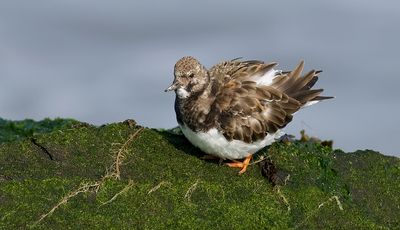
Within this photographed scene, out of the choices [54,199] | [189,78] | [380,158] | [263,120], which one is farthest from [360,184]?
[54,199]

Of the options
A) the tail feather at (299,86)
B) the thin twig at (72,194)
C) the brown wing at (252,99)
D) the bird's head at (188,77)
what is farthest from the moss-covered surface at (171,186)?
the bird's head at (188,77)

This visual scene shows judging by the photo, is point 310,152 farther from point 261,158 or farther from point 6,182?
point 6,182

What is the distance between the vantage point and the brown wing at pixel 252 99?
993cm

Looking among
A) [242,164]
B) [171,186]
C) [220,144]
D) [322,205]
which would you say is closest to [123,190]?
[171,186]

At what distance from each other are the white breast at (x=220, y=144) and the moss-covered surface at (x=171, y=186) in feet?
0.65

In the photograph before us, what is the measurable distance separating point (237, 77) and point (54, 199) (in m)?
2.77

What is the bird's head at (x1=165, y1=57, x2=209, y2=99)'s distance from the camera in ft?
32.6

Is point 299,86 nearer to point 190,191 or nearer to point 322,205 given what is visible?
point 322,205

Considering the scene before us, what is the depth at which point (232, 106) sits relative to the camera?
9992 millimetres

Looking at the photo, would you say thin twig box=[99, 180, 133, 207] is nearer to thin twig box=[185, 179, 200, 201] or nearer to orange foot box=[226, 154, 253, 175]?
thin twig box=[185, 179, 200, 201]

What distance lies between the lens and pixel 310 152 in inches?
424

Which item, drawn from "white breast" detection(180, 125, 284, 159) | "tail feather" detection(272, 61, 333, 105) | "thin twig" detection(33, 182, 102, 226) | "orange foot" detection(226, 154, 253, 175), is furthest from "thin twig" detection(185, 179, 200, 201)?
"tail feather" detection(272, 61, 333, 105)

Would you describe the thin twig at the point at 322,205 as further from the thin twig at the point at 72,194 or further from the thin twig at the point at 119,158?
the thin twig at the point at 72,194

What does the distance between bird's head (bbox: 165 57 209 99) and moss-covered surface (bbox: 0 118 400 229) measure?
0.79m
